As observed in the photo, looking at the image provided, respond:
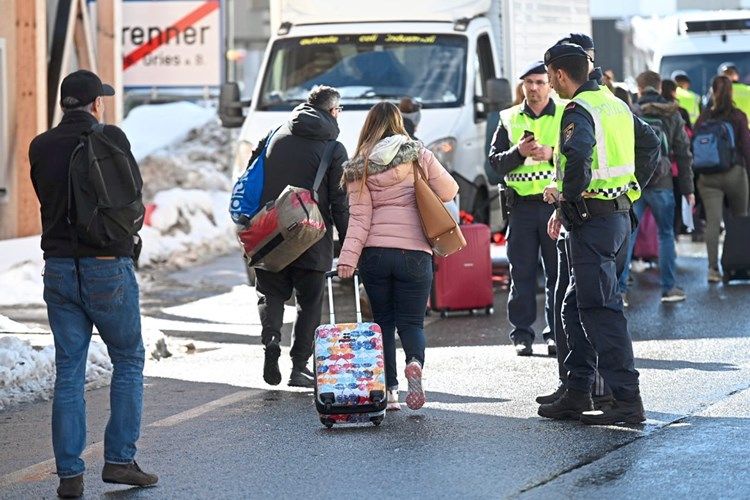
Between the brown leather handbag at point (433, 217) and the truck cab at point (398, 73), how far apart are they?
19.4 feet

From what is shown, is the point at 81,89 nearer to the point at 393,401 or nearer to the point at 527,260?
the point at 393,401

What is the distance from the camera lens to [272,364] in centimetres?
1009

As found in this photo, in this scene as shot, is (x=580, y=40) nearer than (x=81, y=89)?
No

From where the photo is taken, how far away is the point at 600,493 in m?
6.93

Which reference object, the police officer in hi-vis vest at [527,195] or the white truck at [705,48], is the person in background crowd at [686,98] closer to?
the white truck at [705,48]

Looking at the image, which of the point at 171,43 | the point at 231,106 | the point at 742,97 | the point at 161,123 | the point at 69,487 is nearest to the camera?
the point at 69,487

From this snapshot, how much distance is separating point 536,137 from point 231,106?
6.10 metres

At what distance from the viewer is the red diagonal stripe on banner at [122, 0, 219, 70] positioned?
19.0 m

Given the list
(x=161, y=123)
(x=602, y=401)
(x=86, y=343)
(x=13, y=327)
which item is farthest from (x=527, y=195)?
(x=161, y=123)

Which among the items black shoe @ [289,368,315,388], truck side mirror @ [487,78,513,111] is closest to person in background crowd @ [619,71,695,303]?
truck side mirror @ [487,78,513,111]

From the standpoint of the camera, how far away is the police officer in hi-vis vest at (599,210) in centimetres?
838

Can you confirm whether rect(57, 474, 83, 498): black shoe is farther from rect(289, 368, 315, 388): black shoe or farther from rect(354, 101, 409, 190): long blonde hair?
rect(289, 368, 315, 388): black shoe

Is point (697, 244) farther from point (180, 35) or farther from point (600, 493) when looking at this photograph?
point (600, 493)

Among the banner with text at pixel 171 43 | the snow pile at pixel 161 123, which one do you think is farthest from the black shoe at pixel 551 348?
the snow pile at pixel 161 123
